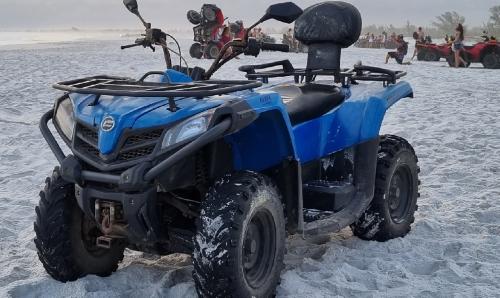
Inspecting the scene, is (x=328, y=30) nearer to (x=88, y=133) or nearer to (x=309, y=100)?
(x=309, y=100)

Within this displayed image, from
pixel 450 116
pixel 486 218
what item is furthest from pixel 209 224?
pixel 450 116

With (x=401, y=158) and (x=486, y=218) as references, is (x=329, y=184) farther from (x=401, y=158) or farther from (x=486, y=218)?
(x=486, y=218)

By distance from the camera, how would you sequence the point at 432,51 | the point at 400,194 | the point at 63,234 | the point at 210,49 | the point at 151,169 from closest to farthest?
the point at 151,169 < the point at 63,234 < the point at 400,194 < the point at 210,49 < the point at 432,51

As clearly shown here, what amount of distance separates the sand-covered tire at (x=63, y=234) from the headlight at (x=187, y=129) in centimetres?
89

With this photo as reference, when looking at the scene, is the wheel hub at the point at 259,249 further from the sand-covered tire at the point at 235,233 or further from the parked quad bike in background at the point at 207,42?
the parked quad bike in background at the point at 207,42

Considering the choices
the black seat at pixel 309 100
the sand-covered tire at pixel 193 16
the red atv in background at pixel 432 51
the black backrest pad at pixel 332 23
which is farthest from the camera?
the red atv in background at pixel 432 51

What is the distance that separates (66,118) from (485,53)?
19.3 m

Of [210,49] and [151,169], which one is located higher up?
[151,169]

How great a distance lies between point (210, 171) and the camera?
318cm

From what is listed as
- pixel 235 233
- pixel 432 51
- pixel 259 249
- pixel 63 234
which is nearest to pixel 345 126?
pixel 259 249

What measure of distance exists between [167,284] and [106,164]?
0.93 meters

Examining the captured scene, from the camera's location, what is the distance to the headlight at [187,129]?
274cm

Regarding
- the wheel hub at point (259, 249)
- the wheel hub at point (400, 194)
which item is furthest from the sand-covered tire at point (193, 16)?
the wheel hub at point (400, 194)

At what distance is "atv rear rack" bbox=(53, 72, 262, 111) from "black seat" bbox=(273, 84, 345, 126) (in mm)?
610
